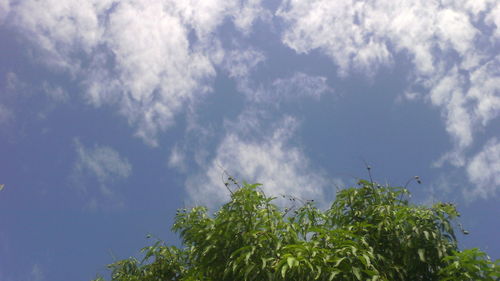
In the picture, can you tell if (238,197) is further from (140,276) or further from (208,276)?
(140,276)

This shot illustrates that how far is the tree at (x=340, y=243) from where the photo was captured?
3.95 metres

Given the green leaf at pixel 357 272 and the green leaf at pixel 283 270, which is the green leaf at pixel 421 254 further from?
the green leaf at pixel 283 270

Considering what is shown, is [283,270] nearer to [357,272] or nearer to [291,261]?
[291,261]

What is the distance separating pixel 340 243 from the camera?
4.13m

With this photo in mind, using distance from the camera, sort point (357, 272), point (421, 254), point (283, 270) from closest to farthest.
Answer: point (283, 270) < point (357, 272) < point (421, 254)

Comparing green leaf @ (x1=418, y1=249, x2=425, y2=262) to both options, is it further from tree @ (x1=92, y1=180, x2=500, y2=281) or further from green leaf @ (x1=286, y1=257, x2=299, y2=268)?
green leaf @ (x1=286, y1=257, x2=299, y2=268)

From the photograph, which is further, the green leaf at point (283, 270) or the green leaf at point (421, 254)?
the green leaf at point (421, 254)

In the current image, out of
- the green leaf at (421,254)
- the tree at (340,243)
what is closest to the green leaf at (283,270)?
the tree at (340,243)

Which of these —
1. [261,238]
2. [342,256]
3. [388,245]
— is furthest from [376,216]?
[261,238]

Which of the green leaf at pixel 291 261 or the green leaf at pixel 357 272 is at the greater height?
the green leaf at pixel 291 261

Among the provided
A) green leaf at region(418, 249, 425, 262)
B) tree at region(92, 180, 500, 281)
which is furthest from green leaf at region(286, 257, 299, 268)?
green leaf at region(418, 249, 425, 262)

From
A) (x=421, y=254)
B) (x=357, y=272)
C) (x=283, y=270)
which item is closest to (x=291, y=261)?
(x=283, y=270)

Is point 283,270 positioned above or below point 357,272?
above

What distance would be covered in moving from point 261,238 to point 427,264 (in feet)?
6.09
